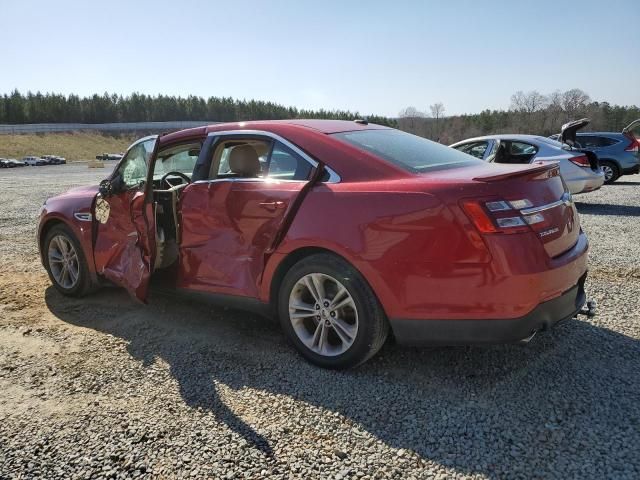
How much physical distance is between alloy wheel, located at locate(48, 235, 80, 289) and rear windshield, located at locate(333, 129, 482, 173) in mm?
3033

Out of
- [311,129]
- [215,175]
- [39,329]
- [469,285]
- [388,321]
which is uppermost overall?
[311,129]

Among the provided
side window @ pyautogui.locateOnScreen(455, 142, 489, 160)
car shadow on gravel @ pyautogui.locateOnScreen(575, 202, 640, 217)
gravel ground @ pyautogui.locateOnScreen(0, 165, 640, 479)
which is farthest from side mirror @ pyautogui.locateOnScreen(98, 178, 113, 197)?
car shadow on gravel @ pyautogui.locateOnScreen(575, 202, 640, 217)

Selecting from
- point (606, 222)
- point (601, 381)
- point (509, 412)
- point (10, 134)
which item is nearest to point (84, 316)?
point (509, 412)

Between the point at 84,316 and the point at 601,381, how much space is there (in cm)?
405

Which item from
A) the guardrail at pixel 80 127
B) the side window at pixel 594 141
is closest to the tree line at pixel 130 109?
the guardrail at pixel 80 127

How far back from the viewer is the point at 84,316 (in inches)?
181

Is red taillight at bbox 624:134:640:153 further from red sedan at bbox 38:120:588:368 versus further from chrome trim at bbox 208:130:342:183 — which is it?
chrome trim at bbox 208:130:342:183

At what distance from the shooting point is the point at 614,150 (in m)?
14.2

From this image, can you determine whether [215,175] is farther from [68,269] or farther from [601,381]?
[601,381]

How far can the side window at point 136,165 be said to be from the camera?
4.59 m

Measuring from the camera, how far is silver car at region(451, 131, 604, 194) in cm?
962

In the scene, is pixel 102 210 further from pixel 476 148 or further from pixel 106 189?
pixel 476 148

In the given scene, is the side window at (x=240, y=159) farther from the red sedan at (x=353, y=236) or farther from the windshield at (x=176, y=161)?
the windshield at (x=176, y=161)

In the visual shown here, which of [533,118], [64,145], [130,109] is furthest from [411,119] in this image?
[130,109]
